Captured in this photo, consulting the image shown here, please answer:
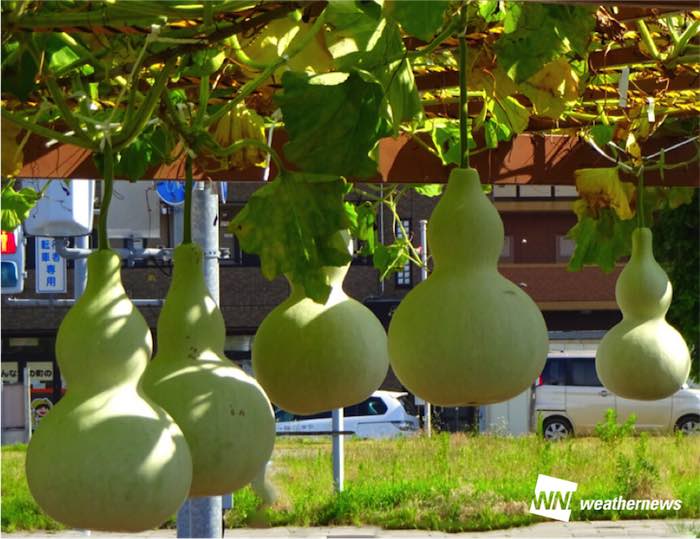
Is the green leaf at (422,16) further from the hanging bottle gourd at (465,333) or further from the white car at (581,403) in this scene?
the white car at (581,403)

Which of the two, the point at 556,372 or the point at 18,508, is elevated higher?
the point at 556,372

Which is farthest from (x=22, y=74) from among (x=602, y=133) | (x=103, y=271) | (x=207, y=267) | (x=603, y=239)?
(x=207, y=267)

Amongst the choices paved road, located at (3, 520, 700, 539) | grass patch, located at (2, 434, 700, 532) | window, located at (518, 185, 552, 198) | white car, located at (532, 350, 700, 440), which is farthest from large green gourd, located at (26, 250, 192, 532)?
window, located at (518, 185, 552, 198)

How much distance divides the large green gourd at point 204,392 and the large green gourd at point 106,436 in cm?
5

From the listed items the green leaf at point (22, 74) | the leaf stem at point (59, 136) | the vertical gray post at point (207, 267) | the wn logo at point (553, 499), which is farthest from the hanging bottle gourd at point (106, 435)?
the wn logo at point (553, 499)

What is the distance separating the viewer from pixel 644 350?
1568mm

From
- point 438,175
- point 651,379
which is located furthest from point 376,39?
point 438,175

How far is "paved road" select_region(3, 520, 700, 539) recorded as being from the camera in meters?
7.92

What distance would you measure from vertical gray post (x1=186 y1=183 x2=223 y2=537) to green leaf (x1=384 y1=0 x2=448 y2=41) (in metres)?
2.40

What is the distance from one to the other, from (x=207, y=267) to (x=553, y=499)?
6110mm

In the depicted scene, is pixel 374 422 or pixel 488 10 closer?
pixel 488 10

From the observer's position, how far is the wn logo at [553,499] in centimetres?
888

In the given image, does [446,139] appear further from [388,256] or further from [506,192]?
[506,192]

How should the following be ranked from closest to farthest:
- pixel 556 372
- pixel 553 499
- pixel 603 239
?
pixel 603 239, pixel 553 499, pixel 556 372
